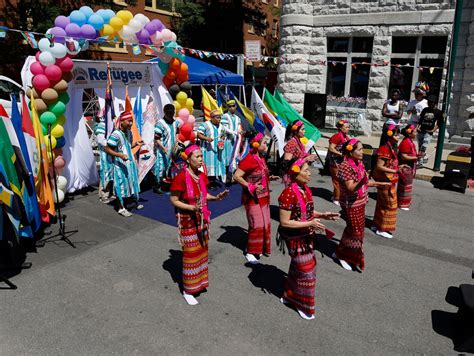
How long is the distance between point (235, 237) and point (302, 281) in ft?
8.22

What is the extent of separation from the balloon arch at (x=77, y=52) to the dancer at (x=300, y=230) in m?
4.68

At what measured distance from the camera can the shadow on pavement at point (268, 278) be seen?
5.12m

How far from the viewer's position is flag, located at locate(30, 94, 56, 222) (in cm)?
635

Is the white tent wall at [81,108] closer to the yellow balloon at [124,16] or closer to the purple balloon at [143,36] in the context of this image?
the purple balloon at [143,36]

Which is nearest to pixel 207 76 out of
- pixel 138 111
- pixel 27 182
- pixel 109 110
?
pixel 138 111

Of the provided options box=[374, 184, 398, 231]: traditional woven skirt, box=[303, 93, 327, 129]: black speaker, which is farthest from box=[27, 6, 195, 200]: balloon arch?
box=[303, 93, 327, 129]: black speaker

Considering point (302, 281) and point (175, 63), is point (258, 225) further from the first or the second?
point (175, 63)

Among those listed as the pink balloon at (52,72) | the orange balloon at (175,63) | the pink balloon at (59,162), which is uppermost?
the orange balloon at (175,63)

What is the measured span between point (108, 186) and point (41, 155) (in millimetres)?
1878

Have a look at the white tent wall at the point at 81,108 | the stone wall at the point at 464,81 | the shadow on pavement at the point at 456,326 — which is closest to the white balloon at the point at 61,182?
the white tent wall at the point at 81,108

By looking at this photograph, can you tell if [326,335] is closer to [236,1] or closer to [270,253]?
[270,253]

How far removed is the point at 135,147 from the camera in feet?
26.5

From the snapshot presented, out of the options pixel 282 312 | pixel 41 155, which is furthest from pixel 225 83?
pixel 282 312

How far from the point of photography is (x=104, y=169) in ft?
25.7
